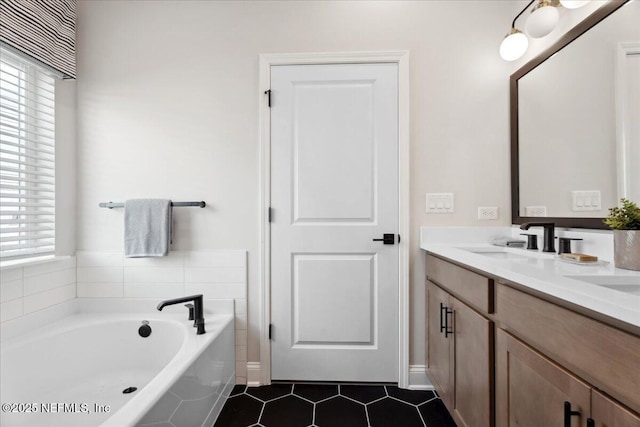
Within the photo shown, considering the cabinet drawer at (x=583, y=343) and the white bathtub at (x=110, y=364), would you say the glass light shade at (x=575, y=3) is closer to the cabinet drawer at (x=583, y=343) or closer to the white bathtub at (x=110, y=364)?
the cabinet drawer at (x=583, y=343)

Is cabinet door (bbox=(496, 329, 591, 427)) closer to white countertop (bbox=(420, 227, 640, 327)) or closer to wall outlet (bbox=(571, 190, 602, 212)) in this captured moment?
white countertop (bbox=(420, 227, 640, 327))

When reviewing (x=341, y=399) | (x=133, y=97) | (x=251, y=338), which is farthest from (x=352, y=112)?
(x=341, y=399)

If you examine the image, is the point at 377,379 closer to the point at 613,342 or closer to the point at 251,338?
the point at 251,338

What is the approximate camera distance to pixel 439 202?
183 cm

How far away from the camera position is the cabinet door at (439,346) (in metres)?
1.47

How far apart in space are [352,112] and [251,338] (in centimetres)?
155

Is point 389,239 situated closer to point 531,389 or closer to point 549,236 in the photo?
point 549,236

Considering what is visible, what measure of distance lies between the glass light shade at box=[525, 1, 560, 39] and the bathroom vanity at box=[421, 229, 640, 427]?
1.07m

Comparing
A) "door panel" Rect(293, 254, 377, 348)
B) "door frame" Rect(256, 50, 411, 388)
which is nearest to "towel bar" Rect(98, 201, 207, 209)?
"door frame" Rect(256, 50, 411, 388)

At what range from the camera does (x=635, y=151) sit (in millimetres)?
1089

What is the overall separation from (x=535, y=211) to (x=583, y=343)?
110cm

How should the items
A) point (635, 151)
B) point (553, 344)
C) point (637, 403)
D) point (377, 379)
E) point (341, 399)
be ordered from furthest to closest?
point (377, 379)
point (341, 399)
point (635, 151)
point (553, 344)
point (637, 403)

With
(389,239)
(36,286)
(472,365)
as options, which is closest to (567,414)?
(472,365)

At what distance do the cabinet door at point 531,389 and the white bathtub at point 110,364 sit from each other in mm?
1181
